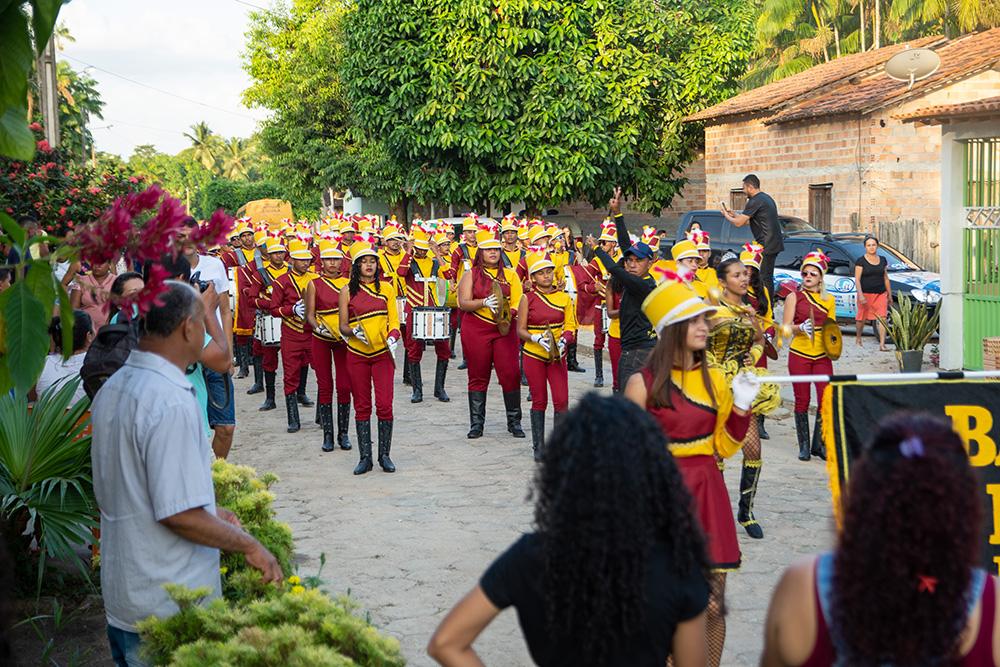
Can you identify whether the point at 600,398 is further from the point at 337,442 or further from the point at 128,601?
the point at 337,442

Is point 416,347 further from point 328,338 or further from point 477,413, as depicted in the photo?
point 328,338

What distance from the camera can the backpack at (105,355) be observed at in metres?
6.63

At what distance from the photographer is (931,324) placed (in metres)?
16.5

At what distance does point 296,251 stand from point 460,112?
54.3 feet

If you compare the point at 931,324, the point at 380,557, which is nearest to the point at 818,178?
the point at 931,324

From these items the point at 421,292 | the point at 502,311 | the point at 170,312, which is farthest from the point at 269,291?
the point at 170,312

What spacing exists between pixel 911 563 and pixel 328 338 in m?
9.91

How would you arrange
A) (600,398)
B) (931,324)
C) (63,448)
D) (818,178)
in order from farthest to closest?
(818,178) < (931,324) < (63,448) < (600,398)

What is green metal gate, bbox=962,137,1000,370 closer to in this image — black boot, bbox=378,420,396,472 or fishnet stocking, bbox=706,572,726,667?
black boot, bbox=378,420,396,472

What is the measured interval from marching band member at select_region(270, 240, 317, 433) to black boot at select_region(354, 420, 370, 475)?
249 centimetres

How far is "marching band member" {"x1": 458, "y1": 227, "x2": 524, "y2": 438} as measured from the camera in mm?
12695

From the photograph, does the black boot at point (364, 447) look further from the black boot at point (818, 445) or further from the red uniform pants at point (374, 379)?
the black boot at point (818, 445)

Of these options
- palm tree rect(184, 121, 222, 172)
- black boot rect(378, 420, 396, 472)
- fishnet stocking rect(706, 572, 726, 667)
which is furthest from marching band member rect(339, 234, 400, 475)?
palm tree rect(184, 121, 222, 172)

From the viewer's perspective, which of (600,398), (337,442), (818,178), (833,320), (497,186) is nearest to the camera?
(600,398)
